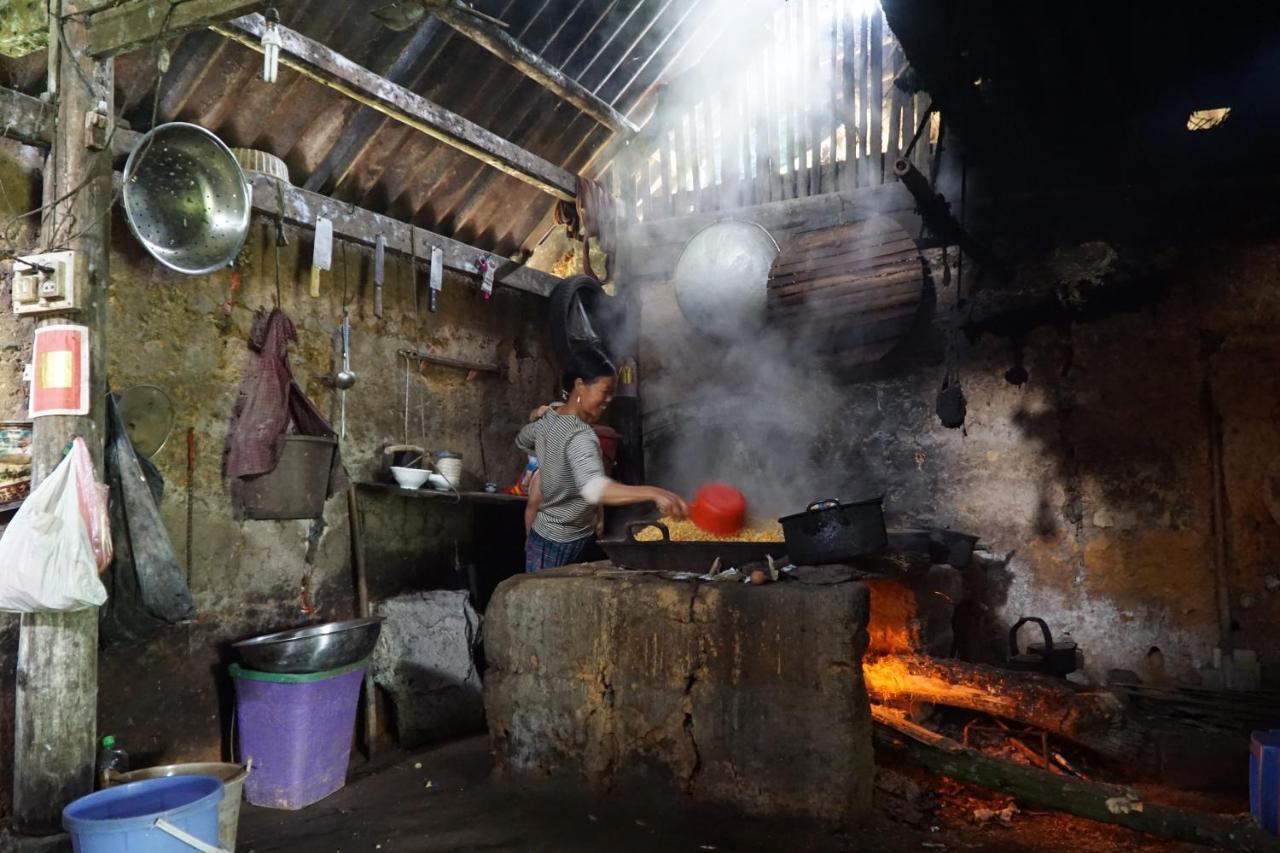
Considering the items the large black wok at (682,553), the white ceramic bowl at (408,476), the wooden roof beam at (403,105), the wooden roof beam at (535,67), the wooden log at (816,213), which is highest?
the wooden roof beam at (535,67)

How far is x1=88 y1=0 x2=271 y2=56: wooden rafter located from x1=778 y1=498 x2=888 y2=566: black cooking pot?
3.62 metres

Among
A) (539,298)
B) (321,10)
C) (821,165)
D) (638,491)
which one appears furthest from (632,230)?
(638,491)

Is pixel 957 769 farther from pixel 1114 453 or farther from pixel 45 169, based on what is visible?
pixel 45 169

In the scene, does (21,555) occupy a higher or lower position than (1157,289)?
lower

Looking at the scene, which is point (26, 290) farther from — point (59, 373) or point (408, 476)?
point (408, 476)

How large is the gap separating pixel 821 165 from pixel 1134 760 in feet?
17.7

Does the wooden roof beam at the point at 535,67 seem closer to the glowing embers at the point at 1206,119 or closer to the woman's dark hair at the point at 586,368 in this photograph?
the woman's dark hair at the point at 586,368

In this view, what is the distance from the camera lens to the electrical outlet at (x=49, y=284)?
3.95m

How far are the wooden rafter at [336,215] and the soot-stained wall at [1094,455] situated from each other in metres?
2.37

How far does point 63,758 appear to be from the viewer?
383cm

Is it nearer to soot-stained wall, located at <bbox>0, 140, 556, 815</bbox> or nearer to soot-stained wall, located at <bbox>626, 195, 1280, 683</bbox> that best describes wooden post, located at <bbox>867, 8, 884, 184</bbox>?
soot-stained wall, located at <bbox>626, 195, 1280, 683</bbox>

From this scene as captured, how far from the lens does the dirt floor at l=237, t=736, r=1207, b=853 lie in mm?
3859

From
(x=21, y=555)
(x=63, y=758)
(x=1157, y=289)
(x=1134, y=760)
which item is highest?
(x=1157, y=289)

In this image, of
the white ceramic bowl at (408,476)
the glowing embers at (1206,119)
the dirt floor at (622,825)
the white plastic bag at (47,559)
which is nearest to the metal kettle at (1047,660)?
the dirt floor at (622,825)
